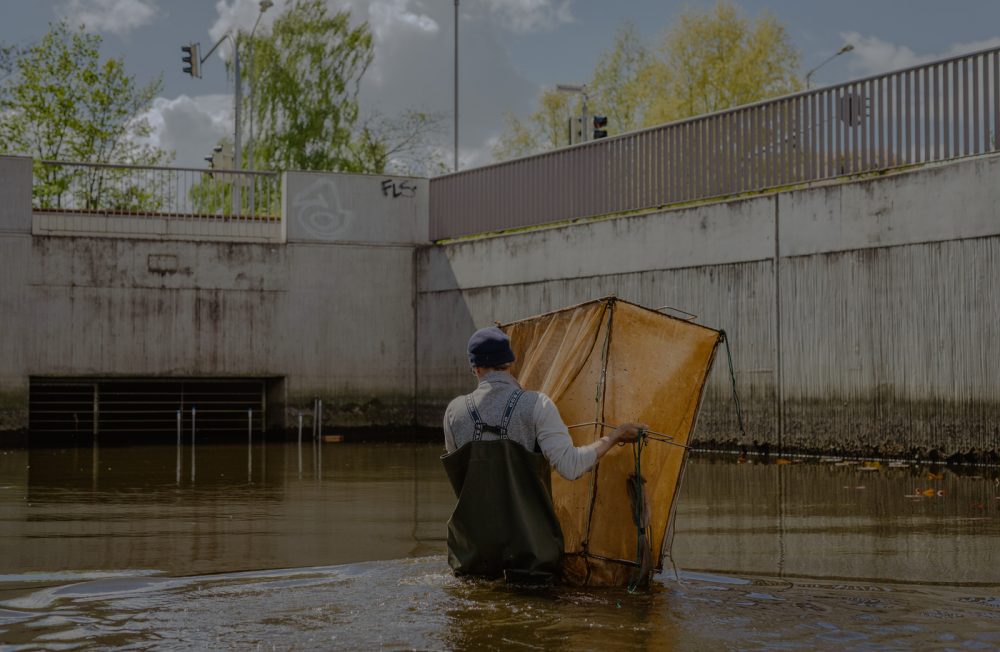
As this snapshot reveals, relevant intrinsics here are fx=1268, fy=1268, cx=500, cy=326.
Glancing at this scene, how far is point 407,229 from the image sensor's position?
28.2m

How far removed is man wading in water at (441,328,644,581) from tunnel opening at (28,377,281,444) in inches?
771

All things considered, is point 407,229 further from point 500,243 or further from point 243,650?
point 243,650

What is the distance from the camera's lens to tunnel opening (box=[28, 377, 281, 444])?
26344 mm

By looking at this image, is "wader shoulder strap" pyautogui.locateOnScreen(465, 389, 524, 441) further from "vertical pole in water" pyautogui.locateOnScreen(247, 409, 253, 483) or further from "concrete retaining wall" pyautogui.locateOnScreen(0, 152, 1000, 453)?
"concrete retaining wall" pyautogui.locateOnScreen(0, 152, 1000, 453)

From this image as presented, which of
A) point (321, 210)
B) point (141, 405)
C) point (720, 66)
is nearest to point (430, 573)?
point (321, 210)

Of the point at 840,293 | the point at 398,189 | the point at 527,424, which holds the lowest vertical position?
the point at 527,424

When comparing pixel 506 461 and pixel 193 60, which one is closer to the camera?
pixel 506 461

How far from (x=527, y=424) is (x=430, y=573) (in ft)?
4.91

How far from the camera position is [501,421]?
7.09 meters

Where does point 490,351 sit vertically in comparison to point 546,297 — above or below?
below

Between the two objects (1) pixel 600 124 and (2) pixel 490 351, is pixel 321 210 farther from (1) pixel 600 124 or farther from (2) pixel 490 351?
(2) pixel 490 351

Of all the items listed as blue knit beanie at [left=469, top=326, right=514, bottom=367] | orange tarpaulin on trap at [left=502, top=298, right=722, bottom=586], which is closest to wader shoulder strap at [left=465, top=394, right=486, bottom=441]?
blue knit beanie at [left=469, top=326, right=514, bottom=367]

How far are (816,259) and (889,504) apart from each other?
24.9 feet

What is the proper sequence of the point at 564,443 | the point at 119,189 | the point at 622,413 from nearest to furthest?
the point at 564,443, the point at 622,413, the point at 119,189
